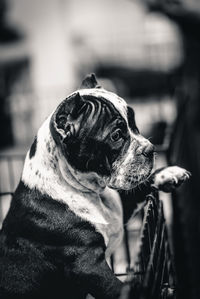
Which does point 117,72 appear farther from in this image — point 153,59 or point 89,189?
point 89,189

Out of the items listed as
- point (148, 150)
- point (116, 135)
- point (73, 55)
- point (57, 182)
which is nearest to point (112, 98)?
point (116, 135)

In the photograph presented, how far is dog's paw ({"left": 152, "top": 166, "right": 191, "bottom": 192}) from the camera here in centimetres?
278

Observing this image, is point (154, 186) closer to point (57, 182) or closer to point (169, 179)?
point (169, 179)

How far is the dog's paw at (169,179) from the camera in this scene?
9.11 feet

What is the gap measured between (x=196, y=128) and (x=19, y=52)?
745 centimetres

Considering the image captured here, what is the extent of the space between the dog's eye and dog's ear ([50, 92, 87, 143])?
0.18m

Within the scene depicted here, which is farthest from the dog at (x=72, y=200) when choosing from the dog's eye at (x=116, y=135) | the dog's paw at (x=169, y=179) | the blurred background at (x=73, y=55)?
the blurred background at (x=73, y=55)

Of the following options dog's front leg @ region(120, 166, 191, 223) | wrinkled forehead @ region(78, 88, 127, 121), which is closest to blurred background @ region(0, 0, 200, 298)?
dog's front leg @ region(120, 166, 191, 223)

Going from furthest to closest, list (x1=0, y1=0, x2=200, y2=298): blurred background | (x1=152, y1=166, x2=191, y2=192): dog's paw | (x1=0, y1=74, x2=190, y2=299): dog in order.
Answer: (x1=0, y1=0, x2=200, y2=298): blurred background < (x1=152, y1=166, x2=191, y2=192): dog's paw < (x1=0, y1=74, x2=190, y2=299): dog

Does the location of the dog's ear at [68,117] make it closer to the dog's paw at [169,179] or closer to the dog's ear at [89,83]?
the dog's ear at [89,83]

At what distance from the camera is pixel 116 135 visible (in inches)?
99.7

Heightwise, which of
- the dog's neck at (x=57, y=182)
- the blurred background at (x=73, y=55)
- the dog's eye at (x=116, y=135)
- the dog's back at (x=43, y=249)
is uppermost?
the dog's eye at (x=116, y=135)

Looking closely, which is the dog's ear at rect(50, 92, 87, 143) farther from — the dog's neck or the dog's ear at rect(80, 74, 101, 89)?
the dog's ear at rect(80, 74, 101, 89)

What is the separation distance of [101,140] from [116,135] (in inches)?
3.1
